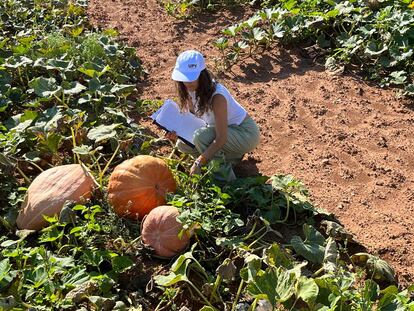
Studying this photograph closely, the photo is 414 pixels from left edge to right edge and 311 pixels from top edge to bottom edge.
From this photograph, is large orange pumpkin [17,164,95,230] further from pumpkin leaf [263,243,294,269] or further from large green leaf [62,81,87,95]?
pumpkin leaf [263,243,294,269]

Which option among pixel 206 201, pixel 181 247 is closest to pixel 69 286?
pixel 181 247

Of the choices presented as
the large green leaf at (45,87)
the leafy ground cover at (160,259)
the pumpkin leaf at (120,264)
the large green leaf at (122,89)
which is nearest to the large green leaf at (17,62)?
the leafy ground cover at (160,259)

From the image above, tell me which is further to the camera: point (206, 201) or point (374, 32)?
point (374, 32)

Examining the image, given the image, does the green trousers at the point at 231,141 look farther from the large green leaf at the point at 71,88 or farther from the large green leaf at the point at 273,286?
the large green leaf at the point at 273,286

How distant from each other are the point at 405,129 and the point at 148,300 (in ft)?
8.56

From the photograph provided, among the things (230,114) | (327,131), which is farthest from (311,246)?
(327,131)

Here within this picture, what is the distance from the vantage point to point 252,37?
19.3 feet

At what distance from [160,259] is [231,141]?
3.28 ft

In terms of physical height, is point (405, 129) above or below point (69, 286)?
below

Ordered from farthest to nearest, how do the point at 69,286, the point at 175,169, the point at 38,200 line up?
the point at 175,169 < the point at 38,200 < the point at 69,286

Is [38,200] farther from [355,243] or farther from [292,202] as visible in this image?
[355,243]

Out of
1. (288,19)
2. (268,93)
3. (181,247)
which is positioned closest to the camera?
(181,247)

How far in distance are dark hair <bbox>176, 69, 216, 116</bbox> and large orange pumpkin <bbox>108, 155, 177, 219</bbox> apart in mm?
470

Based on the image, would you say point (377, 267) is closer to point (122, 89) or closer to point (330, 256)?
point (330, 256)
